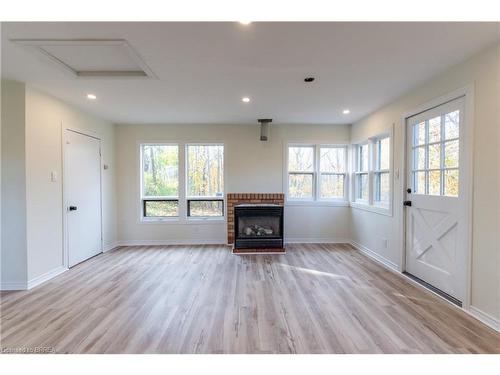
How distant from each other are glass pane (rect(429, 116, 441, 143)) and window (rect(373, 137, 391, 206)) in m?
0.82

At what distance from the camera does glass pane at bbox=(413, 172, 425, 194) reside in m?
2.98

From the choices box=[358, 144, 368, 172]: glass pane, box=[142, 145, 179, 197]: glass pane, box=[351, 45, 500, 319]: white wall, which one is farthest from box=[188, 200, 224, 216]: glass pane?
box=[351, 45, 500, 319]: white wall

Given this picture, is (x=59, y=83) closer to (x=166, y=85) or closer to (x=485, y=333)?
(x=166, y=85)

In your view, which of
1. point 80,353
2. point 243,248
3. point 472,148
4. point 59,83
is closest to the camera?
point 80,353

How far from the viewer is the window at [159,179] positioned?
4.98 metres

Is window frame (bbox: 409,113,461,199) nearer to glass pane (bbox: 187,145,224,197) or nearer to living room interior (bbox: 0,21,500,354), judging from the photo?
living room interior (bbox: 0,21,500,354)

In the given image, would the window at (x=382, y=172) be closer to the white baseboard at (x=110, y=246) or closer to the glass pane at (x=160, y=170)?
the glass pane at (x=160, y=170)

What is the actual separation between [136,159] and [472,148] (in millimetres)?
5132

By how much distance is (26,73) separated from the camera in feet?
8.54

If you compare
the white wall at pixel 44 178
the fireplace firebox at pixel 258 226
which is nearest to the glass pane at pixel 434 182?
the fireplace firebox at pixel 258 226

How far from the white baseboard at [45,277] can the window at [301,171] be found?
4.01m

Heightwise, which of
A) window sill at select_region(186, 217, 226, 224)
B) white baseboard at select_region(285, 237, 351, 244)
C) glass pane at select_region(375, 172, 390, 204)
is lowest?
white baseboard at select_region(285, 237, 351, 244)

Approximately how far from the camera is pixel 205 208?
5.03m
